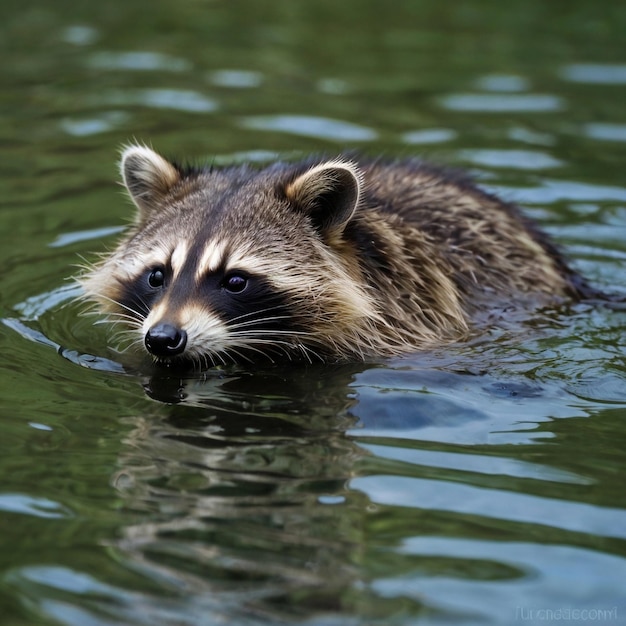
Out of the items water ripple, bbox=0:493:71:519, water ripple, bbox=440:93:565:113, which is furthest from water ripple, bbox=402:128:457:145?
water ripple, bbox=0:493:71:519

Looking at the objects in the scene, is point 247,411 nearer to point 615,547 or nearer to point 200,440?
point 200,440

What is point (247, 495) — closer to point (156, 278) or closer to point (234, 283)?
point (234, 283)

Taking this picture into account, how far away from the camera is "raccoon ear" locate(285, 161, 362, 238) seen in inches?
269

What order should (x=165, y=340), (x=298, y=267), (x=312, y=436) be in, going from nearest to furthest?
(x=312, y=436), (x=165, y=340), (x=298, y=267)

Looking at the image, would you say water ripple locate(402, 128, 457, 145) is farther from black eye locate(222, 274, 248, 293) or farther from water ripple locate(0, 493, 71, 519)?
water ripple locate(0, 493, 71, 519)

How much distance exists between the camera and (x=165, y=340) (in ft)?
20.4

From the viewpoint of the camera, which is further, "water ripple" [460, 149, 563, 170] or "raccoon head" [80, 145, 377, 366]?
"water ripple" [460, 149, 563, 170]

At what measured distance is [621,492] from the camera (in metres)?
5.48

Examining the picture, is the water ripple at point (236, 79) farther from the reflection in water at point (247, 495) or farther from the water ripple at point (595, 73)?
the reflection in water at point (247, 495)

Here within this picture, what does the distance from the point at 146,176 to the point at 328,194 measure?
1396 mm

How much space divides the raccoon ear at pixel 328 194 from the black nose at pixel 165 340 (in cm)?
125

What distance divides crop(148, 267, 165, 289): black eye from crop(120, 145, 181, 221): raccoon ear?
85 centimetres

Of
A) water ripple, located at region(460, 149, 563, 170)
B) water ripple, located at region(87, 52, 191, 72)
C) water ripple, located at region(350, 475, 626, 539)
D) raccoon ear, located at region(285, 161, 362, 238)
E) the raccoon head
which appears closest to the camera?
water ripple, located at region(350, 475, 626, 539)

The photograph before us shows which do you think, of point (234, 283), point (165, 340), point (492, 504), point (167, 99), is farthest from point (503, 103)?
point (492, 504)
